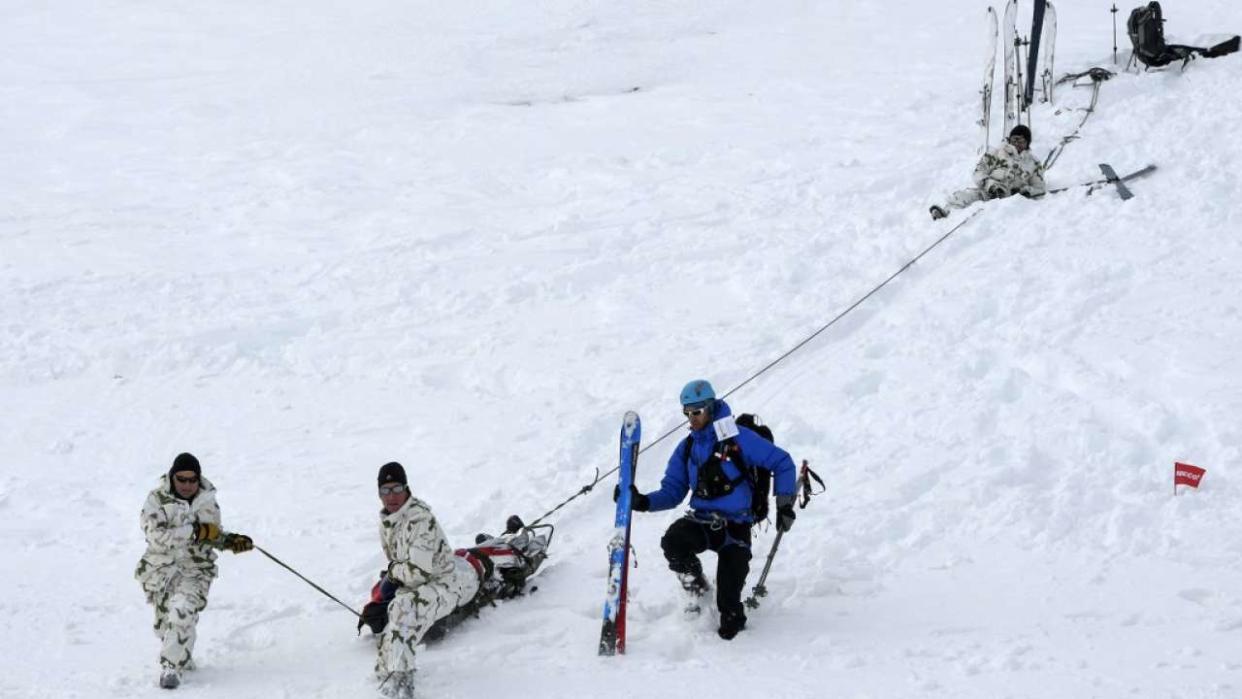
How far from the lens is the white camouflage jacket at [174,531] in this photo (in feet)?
23.3

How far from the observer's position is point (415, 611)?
6793 millimetres

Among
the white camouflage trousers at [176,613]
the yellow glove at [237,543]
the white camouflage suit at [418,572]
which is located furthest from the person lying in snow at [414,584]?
the white camouflage trousers at [176,613]

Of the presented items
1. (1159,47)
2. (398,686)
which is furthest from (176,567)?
(1159,47)

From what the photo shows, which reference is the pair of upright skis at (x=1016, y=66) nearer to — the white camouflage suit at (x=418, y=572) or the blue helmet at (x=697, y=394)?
the blue helmet at (x=697, y=394)

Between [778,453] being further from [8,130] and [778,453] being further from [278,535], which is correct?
[8,130]

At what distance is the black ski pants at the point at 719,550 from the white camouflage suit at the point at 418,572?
4.08ft

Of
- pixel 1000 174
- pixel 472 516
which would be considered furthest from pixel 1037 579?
pixel 1000 174

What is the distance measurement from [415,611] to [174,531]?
4.99 ft

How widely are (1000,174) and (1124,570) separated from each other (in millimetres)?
6780

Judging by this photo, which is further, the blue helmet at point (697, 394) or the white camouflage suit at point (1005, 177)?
the white camouflage suit at point (1005, 177)

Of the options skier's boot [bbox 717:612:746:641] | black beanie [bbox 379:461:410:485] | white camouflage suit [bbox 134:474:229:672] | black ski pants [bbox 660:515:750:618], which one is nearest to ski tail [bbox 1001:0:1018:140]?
black ski pants [bbox 660:515:750:618]

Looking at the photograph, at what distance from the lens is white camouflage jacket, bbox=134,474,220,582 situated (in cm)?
709

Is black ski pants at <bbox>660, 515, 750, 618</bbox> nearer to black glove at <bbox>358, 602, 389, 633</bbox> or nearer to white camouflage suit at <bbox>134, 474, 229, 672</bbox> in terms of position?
black glove at <bbox>358, 602, 389, 633</bbox>

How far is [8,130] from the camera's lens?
2133 centimetres
